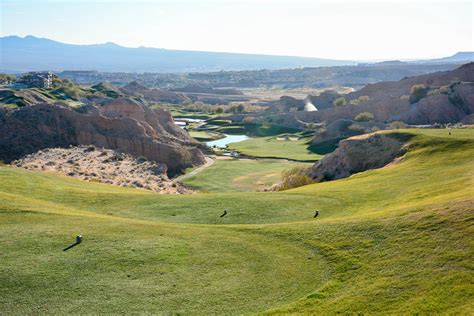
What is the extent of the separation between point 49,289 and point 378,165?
107 feet

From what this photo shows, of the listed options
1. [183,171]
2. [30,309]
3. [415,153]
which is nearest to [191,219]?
[30,309]

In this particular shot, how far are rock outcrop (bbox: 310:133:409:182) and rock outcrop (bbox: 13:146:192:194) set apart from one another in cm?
1493

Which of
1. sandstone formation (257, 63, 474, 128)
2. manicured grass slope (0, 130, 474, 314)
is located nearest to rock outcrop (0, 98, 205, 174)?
manicured grass slope (0, 130, 474, 314)

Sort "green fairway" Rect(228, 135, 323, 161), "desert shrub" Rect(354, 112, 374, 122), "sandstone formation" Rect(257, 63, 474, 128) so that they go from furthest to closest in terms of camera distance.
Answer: "desert shrub" Rect(354, 112, 374, 122)
"sandstone formation" Rect(257, 63, 474, 128)
"green fairway" Rect(228, 135, 323, 161)

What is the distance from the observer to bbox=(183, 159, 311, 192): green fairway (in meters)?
56.8

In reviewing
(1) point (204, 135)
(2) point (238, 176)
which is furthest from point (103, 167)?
(1) point (204, 135)

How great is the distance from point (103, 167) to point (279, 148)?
1738 inches

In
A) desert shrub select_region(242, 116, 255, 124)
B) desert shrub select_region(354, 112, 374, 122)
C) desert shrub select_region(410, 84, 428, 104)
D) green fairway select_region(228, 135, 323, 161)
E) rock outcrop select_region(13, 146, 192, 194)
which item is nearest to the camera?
rock outcrop select_region(13, 146, 192, 194)

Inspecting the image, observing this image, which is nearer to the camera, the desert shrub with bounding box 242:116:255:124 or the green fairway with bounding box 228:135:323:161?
the green fairway with bounding box 228:135:323:161

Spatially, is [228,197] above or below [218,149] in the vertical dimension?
above

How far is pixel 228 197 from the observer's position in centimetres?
3120

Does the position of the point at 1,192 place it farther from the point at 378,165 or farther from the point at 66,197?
the point at 378,165

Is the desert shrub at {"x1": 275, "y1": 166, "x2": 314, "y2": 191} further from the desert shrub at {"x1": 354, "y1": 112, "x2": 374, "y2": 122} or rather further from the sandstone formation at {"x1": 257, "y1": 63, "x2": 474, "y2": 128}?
the desert shrub at {"x1": 354, "y1": 112, "x2": 374, "y2": 122}

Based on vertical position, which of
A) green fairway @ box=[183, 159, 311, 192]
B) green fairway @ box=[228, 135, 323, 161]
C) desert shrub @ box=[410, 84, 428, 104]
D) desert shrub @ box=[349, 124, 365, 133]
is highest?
desert shrub @ box=[410, 84, 428, 104]
